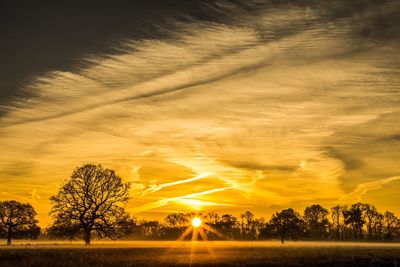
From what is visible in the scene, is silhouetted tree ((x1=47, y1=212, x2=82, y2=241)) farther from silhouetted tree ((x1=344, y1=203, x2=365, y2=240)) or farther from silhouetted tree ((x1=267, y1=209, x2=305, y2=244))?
silhouetted tree ((x1=344, y1=203, x2=365, y2=240))

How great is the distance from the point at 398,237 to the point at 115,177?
15548 cm

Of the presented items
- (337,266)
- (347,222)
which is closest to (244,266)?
(337,266)

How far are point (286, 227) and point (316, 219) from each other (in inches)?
2492

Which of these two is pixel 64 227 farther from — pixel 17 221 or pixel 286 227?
pixel 286 227

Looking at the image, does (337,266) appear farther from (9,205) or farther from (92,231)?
(9,205)

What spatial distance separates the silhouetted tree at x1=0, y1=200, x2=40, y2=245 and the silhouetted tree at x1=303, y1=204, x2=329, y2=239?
119 meters

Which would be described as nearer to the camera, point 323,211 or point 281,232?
point 281,232

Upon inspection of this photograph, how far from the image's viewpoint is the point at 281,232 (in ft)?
441

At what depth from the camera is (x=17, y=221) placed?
10950 cm

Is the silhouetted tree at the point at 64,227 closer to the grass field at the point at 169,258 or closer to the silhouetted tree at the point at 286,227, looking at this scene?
the grass field at the point at 169,258

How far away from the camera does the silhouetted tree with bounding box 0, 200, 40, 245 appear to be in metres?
107

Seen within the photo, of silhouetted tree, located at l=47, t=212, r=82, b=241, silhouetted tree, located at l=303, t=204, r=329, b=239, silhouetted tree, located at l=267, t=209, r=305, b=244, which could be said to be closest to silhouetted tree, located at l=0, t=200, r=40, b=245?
silhouetted tree, located at l=47, t=212, r=82, b=241

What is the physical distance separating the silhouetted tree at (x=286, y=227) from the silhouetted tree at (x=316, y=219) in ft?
177

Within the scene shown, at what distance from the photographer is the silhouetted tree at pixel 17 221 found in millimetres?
107375
